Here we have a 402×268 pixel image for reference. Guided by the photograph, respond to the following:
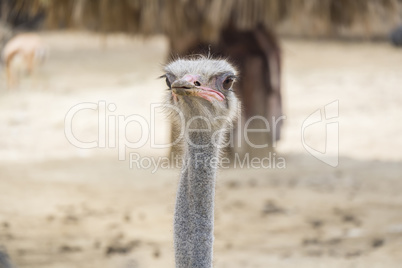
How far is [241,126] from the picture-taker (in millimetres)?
8008

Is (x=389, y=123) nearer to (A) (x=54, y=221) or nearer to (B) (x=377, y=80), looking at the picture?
(B) (x=377, y=80)

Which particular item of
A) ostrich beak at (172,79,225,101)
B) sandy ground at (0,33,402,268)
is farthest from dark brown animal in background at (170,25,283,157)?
ostrich beak at (172,79,225,101)

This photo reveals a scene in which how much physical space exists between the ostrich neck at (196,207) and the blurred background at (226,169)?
41 cm

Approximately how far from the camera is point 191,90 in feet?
7.92

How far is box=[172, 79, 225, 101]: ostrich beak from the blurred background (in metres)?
0.51

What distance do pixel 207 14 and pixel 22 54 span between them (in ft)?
24.4

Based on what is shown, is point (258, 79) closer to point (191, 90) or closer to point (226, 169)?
point (226, 169)

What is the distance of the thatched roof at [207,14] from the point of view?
699 centimetres

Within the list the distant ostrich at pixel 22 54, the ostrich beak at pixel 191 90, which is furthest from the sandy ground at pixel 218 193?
the ostrich beak at pixel 191 90

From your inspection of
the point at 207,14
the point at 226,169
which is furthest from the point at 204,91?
the point at 226,169

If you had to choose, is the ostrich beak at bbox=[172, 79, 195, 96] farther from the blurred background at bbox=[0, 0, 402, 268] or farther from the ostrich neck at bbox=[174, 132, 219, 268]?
the blurred background at bbox=[0, 0, 402, 268]

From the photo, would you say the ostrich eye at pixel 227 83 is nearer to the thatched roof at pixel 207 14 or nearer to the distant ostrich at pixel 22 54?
the thatched roof at pixel 207 14

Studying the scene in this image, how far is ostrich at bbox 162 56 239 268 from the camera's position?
254 centimetres

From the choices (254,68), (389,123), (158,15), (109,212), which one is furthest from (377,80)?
(109,212)
